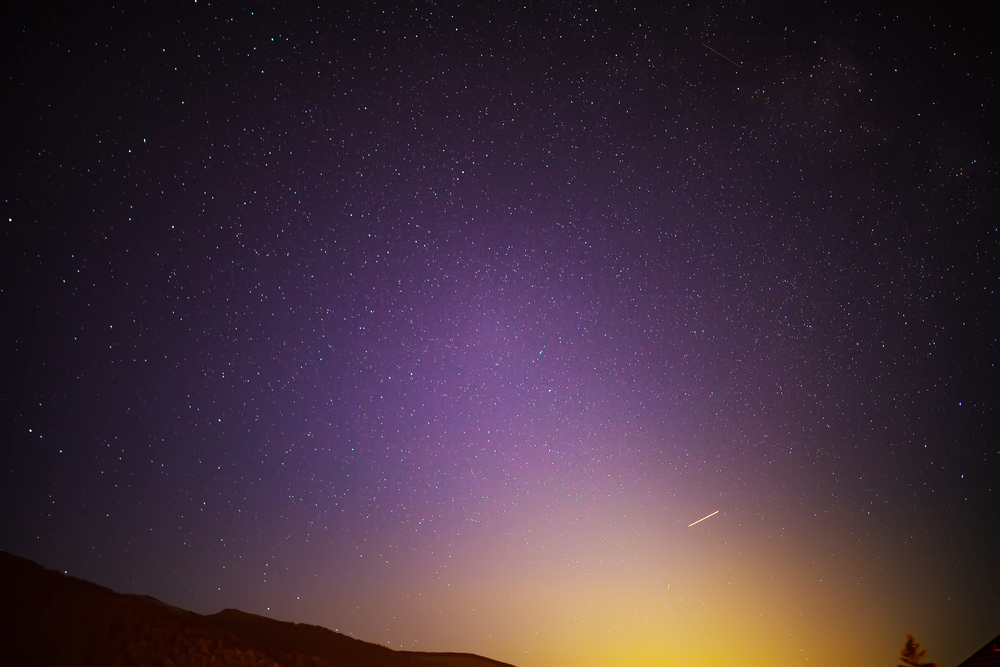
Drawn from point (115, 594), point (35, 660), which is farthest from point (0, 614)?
point (115, 594)

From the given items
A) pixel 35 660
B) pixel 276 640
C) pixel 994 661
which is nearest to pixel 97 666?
pixel 35 660

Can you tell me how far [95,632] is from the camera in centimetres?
1271

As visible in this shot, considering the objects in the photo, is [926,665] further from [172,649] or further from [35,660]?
[35,660]

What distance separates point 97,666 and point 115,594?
2.90 metres

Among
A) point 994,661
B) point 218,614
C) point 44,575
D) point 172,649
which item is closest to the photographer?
point 994,661

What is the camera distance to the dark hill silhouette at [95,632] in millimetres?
12148

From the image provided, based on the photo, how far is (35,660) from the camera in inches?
466

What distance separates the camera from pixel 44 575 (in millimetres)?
14477

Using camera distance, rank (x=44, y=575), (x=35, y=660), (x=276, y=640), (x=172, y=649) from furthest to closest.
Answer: (x=276, y=640) → (x=44, y=575) → (x=172, y=649) → (x=35, y=660)

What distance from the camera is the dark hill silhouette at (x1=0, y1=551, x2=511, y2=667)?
12.1 metres

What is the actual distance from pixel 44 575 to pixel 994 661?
20438 mm

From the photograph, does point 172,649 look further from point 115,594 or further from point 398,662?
point 398,662

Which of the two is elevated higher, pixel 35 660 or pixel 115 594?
pixel 115 594

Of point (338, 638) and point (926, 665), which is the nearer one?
point (926, 665)
